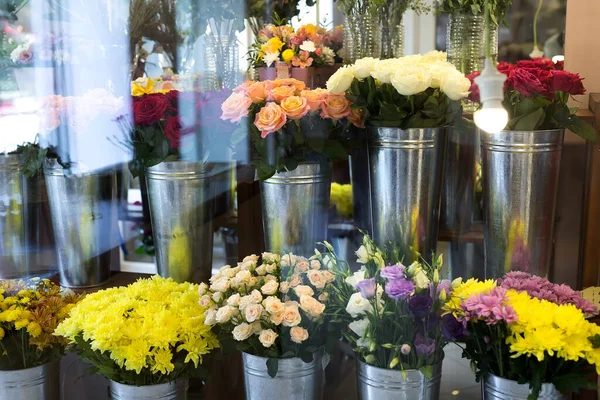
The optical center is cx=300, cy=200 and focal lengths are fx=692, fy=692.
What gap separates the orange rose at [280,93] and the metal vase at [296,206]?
0.13 meters

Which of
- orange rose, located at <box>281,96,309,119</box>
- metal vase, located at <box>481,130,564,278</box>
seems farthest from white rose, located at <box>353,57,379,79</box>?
metal vase, located at <box>481,130,564,278</box>

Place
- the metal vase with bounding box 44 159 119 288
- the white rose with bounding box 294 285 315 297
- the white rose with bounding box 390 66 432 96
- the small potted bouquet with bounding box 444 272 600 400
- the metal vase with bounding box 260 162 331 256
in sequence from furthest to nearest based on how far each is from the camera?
1. the metal vase with bounding box 44 159 119 288
2. the metal vase with bounding box 260 162 331 256
3. the white rose with bounding box 390 66 432 96
4. the white rose with bounding box 294 285 315 297
5. the small potted bouquet with bounding box 444 272 600 400

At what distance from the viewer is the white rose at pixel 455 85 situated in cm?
122

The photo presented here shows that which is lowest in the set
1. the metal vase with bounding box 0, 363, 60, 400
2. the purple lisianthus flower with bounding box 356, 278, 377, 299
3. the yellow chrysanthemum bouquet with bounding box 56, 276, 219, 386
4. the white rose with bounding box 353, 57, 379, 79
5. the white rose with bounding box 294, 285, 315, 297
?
the metal vase with bounding box 0, 363, 60, 400

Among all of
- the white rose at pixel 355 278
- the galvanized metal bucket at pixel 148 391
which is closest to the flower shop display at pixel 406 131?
the white rose at pixel 355 278

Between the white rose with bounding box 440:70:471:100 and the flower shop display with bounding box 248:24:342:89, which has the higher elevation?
the flower shop display with bounding box 248:24:342:89

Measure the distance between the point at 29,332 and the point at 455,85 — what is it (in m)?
0.86

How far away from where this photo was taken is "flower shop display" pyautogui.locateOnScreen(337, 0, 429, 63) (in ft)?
4.53

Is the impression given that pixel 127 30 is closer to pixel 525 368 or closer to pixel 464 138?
pixel 464 138

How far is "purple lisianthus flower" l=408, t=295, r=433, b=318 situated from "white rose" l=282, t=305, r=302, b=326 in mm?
172

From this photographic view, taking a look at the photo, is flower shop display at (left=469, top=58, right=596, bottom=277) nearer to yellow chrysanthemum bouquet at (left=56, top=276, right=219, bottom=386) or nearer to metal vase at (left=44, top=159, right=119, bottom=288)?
yellow chrysanthemum bouquet at (left=56, top=276, right=219, bottom=386)

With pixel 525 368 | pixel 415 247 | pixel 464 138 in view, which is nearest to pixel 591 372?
pixel 525 368

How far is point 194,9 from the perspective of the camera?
→ 4.92ft

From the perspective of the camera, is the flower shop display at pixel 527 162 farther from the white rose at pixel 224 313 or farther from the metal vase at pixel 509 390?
the white rose at pixel 224 313
